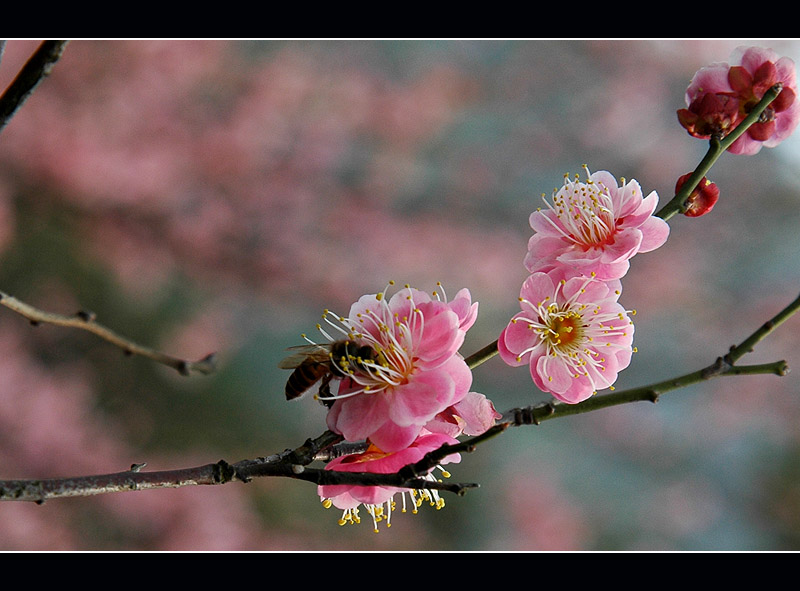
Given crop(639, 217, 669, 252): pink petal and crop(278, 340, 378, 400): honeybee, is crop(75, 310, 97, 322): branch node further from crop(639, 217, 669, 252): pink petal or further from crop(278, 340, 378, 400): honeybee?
crop(639, 217, 669, 252): pink petal

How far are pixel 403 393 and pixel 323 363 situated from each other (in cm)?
6

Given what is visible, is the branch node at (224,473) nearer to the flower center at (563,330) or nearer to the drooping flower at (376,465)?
the drooping flower at (376,465)

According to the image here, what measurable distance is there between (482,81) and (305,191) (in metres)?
0.44

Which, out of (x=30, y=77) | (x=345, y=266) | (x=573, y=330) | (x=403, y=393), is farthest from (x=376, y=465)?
(x=345, y=266)

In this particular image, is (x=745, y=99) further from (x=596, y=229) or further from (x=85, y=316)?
(x=85, y=316)

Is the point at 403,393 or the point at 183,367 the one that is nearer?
the point at 183,367

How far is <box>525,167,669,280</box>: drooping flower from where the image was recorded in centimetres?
36

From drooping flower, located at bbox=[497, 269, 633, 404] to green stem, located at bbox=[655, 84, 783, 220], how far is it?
0.06 m

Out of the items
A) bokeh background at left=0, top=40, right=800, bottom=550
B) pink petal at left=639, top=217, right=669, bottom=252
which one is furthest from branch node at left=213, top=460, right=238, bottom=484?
bokeh background at left=0, top=40, right=800, bottom=550

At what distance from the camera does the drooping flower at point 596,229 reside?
36 cm

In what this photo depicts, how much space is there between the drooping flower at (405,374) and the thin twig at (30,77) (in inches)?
7.5

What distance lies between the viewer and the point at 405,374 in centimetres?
34

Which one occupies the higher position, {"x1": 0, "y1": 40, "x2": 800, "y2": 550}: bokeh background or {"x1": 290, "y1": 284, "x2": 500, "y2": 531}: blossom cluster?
{"x1": 0, "y1": 40, "x2": 800, "y2": 550}: bokeh background

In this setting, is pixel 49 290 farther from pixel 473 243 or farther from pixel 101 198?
pixel 473 243
